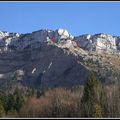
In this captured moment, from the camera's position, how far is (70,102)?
7406 cm

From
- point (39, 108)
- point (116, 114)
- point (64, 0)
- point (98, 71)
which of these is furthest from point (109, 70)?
point (64, 0)

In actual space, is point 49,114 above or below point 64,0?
below

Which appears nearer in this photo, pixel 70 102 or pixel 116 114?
pixel 116 114

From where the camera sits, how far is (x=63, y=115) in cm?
6712

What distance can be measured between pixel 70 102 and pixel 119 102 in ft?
37.5

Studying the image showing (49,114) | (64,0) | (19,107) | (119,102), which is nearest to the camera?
(64,0)

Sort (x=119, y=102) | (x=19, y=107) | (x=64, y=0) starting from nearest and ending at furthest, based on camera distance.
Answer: (x=64, y=0)
(x=119, y=102)
(x=19, y=107)

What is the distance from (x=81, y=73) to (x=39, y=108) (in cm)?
11859

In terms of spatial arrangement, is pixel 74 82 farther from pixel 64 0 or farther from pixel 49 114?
pixel 64 0

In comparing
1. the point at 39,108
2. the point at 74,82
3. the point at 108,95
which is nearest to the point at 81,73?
the point at 74,82

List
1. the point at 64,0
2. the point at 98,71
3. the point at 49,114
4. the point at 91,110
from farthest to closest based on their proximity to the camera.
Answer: the point at 98,71 < the point at 49,114 < the point at 91,110 < the point at 64,0

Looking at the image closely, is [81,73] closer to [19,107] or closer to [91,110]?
[19,107]

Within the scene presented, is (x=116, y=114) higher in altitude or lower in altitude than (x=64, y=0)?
lower

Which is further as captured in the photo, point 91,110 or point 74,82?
point 74,82
